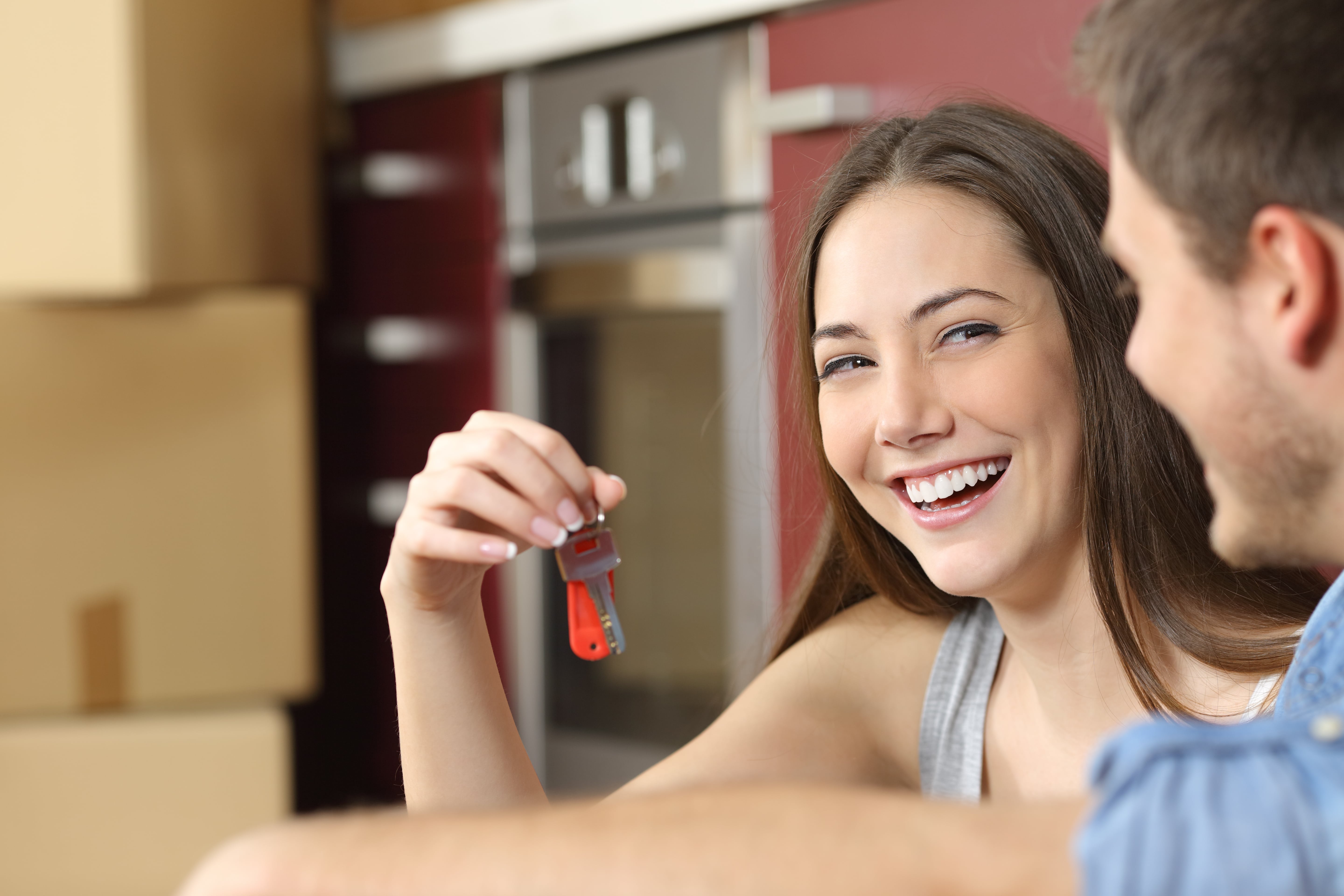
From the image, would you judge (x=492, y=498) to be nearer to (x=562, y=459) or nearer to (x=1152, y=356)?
(x=562, y=459)

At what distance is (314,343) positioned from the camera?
1911mm

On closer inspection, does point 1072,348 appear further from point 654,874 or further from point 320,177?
point 320,177

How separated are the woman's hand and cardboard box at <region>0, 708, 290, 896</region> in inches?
36.1

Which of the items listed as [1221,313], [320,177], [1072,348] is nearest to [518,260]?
[320,177]

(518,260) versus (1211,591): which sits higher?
(518,260)

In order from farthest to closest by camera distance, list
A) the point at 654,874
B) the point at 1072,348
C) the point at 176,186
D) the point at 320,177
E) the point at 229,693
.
Result: 1. the point at 320,177
2. the point at 229,693
3. the point at 176,186
4. the point at 1072,348
5. the point at 654,874

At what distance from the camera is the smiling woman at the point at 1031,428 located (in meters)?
0.91

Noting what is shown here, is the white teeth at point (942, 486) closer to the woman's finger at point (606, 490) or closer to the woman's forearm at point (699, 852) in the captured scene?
the woman's finger at point (606, 490)

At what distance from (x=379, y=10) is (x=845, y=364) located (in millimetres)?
1154

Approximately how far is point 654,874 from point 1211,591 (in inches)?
23.5

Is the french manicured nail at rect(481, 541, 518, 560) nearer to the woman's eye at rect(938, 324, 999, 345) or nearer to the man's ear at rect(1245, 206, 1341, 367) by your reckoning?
the woman's eye at rect(938, 324, 999, 345)

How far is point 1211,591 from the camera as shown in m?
0.94

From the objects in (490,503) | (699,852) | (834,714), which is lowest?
(834,714)

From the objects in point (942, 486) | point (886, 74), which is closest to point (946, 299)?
point (942, 486)
